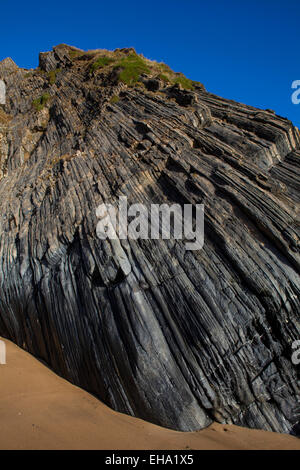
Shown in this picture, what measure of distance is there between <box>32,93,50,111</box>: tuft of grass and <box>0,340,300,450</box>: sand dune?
79.6 feet

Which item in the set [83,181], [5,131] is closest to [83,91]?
[5,131]

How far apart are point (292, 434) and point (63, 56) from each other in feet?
120

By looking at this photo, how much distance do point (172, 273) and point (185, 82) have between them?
1685cm

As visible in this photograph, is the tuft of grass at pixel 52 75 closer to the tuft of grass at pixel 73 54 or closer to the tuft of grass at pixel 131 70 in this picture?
the tuft of grass at pixel 73 54

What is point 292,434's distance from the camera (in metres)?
6.36

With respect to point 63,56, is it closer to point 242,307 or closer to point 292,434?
point 242,307

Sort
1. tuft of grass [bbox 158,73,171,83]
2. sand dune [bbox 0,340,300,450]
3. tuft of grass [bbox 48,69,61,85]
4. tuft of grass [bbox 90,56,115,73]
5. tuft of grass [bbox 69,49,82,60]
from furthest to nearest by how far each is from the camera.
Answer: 1. tuft of grass [bbox 69,49,82,60]
2. tuft of grass [bbox 48,69,61,85]
3. tuft of grass [bbox 90,56,115,73]
4. tuft of grass [bbox 158,73,171,83]
5. sand dune [bbox 0,340,300,450]

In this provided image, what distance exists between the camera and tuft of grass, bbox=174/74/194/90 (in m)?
18.0

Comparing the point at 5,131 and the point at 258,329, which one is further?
the point at 5,131

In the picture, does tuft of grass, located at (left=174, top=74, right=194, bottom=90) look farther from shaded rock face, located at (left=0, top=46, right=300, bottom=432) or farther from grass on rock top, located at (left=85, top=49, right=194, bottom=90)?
shaded rock face, located at (left=0, top=46, right=300, bottom=432)

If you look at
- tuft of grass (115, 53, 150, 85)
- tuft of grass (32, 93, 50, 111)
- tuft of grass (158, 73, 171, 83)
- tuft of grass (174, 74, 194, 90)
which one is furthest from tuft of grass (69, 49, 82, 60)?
tuft of grass (174, 74, 194, 90)

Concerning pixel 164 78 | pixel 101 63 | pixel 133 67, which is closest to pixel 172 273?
pixel 164 78

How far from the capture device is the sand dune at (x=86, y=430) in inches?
231

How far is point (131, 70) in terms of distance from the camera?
20.2 m
